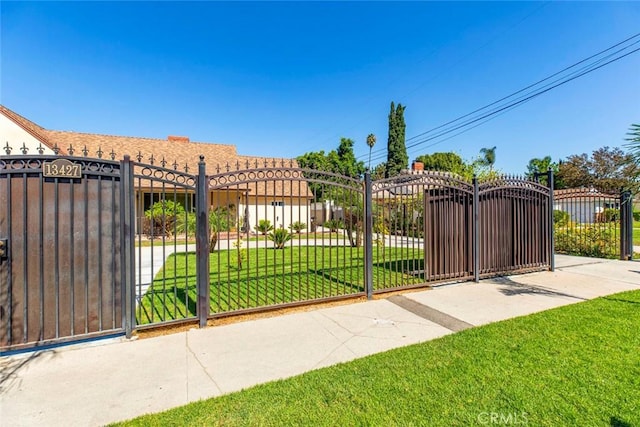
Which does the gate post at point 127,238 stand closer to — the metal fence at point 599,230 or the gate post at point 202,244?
the gate post at point 202,244

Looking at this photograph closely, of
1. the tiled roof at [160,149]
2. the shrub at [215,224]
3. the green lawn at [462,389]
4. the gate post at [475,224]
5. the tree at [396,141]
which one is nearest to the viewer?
the green lawn at [462,389]

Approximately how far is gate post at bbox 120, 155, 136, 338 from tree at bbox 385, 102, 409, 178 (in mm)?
40919

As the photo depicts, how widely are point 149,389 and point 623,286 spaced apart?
8554mm

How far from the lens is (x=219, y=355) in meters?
3.54

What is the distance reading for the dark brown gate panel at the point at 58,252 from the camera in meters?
3.42

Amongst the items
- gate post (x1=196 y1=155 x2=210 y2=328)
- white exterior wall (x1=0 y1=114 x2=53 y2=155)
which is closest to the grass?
gate post (x1=196 y1=155 x2=210 y2=328)

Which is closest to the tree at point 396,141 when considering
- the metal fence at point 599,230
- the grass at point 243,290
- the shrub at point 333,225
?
the metal fence at point 599,230

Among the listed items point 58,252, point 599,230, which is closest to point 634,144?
point 58,252

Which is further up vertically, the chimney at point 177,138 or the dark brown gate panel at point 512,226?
the chimney at point 177,138

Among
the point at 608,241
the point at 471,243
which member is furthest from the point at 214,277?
the point at 608,241

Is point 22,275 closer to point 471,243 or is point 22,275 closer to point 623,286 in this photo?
point 471,243

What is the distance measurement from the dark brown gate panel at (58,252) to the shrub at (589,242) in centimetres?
1338

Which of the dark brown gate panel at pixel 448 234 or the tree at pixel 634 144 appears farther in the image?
the dark brown gate panel at pixel 448 234

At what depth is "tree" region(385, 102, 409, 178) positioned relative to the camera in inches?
1688
